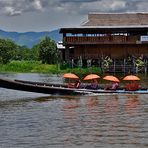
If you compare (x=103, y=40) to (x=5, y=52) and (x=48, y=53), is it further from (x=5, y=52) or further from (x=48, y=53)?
(x=5, y=52)

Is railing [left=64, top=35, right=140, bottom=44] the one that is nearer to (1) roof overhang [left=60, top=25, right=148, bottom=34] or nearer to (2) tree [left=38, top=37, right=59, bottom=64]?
(1) roof overhang [left=60, top=25, right=148, bottom=34]

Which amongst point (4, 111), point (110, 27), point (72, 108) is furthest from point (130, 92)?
point (110, 27)

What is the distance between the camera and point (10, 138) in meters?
17.2

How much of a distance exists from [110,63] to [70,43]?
485 cm

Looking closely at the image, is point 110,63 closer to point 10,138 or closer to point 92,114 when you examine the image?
point 92,114

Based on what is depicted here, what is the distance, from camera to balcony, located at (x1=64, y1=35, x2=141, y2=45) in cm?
5381

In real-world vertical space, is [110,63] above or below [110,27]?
below

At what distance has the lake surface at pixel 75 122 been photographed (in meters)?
16.6

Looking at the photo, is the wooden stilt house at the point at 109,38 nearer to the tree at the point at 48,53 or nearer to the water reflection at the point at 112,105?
the tree at the point at 48,53

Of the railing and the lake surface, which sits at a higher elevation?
the railing

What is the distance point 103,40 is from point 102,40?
0.35ft

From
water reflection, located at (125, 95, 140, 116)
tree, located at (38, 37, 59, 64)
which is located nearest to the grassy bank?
tree, located at (38, 37, 59, 64)

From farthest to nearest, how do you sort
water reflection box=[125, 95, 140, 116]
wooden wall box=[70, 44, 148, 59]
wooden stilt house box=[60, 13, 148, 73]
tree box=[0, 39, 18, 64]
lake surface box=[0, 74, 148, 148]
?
tree box=[0, 39, 18, 64] → wooden wall box=[70, 44, 148, 59] → wooden stilt house box=[60, 13, 148, 73] → water reflection box=[125, 95, 140, 116] → lake surface box=[0, 74, 148, 148]

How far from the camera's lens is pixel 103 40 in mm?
54000
